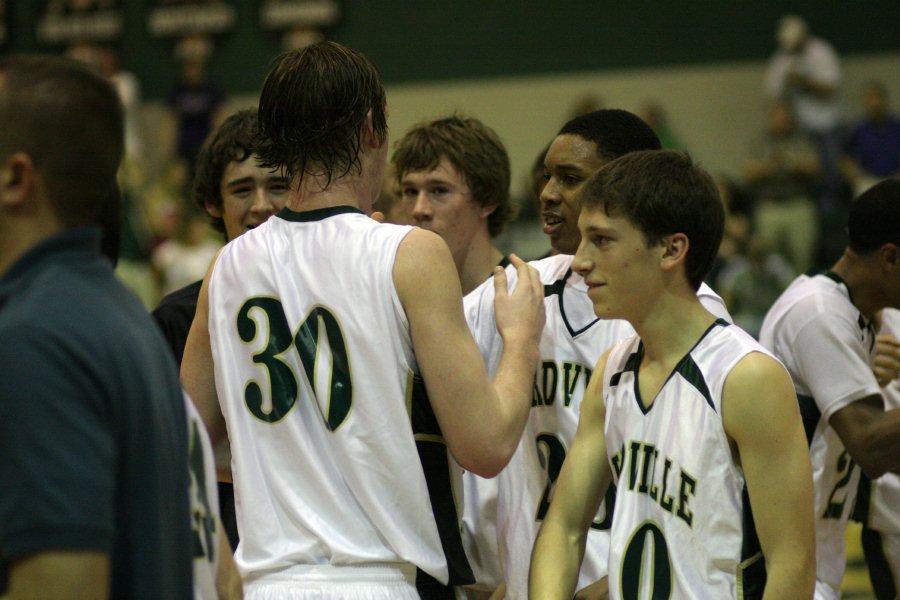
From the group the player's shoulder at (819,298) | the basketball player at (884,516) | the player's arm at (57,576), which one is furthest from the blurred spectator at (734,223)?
the player's arm at (57,576)

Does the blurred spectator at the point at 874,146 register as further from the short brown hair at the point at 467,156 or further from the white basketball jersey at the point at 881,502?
the short brown hair at the point at 467,156

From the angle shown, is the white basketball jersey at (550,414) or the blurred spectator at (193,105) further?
the blurred spectator at (193,105)

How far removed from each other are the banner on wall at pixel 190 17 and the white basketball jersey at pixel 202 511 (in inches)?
615

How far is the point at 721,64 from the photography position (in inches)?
626

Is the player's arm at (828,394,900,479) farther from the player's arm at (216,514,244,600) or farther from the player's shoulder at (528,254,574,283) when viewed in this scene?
the player's arm at (216,514,244,600)

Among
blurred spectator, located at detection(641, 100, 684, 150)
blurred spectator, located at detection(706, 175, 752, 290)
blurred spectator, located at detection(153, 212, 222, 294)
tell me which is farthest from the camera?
blurred spectator, located at detection(641, 100, 684, 150)

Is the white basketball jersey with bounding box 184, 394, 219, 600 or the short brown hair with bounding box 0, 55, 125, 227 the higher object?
the short brown hair with bounding box 0, 55, 125, 227

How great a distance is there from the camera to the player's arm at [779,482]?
2777 mm

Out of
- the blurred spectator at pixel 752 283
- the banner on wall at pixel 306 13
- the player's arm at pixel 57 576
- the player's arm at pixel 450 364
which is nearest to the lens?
the player's arm at pixel 57 576

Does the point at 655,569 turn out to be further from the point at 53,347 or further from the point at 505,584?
the point at 53,347

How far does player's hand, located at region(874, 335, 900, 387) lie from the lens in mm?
4191

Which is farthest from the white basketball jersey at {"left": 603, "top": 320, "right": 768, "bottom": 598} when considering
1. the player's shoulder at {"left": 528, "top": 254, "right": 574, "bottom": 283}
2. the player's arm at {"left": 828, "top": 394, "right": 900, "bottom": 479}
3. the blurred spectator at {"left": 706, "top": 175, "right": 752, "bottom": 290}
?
the blurred spectator at {"left": 706, "top": 175, "right": 752, "bottom": 290}

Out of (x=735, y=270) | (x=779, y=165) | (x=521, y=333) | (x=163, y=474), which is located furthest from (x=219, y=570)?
(x=779, y=165)

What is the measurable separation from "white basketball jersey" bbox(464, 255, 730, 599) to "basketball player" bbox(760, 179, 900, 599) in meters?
0.98
